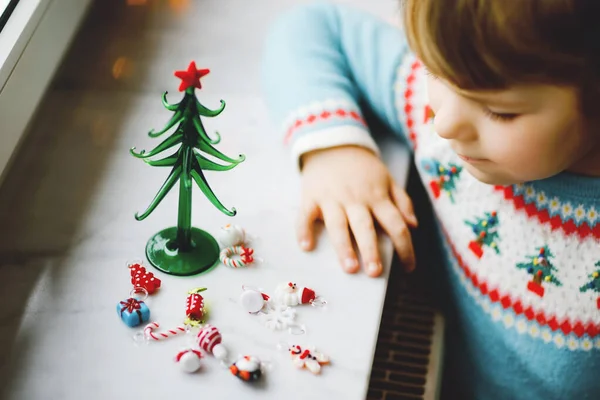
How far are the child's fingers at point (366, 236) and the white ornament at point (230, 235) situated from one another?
0.11 metres

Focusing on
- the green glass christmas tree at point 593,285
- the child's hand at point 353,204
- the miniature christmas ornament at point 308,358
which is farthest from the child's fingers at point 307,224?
the green glass christmas tree at point 593,285

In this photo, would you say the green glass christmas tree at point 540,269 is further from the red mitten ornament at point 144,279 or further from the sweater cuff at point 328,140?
the red mitten ornament at point 144,279

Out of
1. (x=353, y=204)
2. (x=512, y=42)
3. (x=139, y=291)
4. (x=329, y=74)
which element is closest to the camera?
(x=512, y=42)

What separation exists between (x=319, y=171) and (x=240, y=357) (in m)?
0.24

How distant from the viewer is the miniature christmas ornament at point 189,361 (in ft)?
1.93

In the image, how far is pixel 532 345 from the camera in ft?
2.55

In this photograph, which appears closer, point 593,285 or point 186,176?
point 186,176

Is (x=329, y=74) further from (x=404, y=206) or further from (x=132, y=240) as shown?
(x=132, y=240)

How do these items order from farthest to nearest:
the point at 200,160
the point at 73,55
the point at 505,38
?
1. the point at 73,55
2. the point at 200,160
3. the point at 505,38

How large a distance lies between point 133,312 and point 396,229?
27 cm

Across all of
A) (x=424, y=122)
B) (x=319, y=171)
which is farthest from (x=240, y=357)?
(x=424, y=122)

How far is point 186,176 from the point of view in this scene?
625mm

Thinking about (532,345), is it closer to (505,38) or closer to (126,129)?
(505,38)

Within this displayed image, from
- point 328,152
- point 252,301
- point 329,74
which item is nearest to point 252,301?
point 252,301
